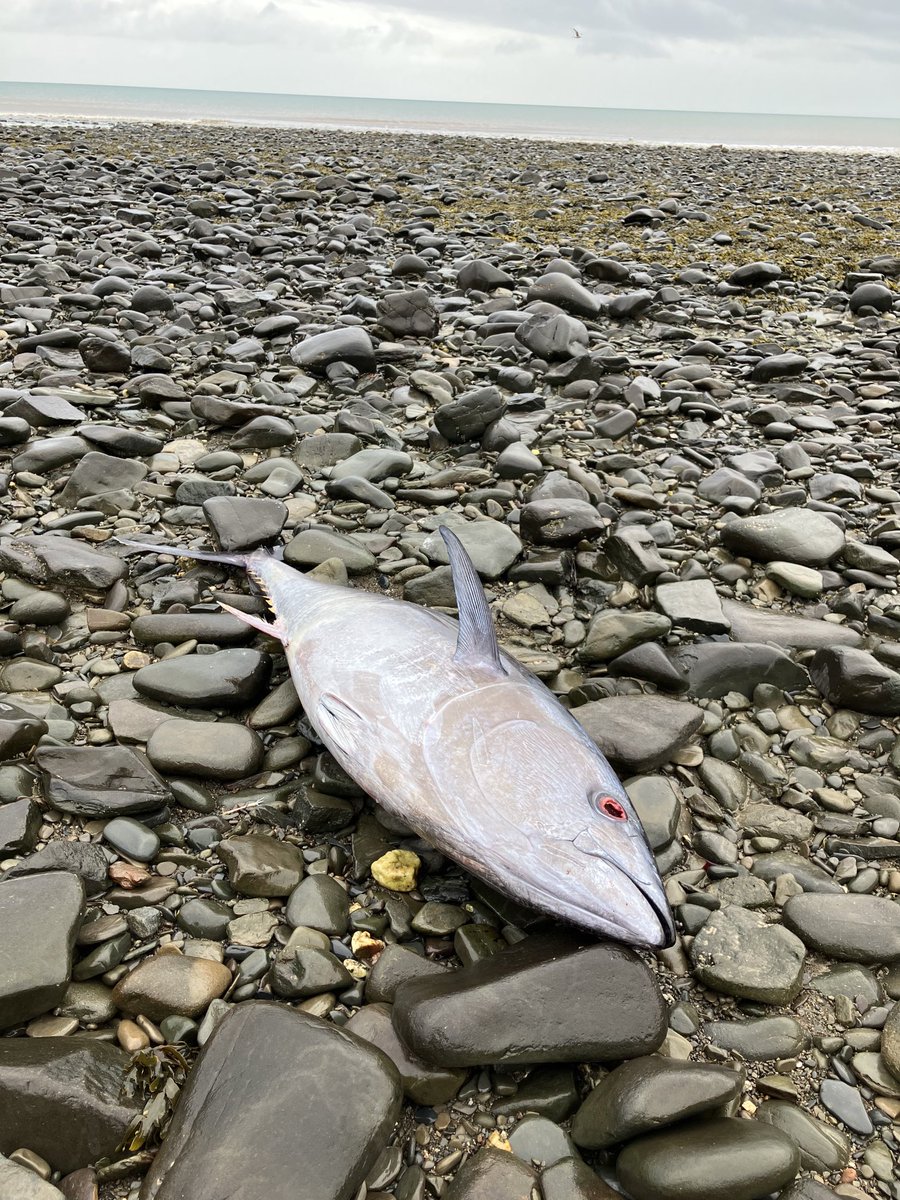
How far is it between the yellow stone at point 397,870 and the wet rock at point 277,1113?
0.63 m

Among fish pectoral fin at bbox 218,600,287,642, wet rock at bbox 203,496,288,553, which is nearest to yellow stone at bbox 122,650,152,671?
fish pectoral fin at bbox 218,600,287,642

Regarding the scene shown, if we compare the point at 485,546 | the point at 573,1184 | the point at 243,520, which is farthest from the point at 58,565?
the point at 573,1184

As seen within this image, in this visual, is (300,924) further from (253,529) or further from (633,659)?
(253,529)

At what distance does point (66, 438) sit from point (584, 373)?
414cm

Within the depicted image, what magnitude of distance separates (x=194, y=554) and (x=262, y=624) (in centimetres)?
79

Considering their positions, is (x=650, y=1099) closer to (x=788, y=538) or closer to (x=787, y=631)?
(x=787, y=631)

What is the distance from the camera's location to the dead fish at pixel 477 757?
224 cm

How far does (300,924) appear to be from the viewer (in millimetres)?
2498

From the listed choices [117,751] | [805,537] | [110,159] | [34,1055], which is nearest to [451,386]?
[805,537]

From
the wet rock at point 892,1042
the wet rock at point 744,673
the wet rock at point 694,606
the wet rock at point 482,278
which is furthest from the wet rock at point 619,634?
the wet rock at point 482,278

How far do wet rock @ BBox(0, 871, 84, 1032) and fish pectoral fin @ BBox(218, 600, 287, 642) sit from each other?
4.77 feet

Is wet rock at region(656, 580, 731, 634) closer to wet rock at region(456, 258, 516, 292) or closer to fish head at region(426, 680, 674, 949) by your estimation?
fish head at region(426, 680, 674, 949)

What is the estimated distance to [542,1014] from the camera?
206 centimetres

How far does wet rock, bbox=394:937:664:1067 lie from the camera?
2.03 meters
